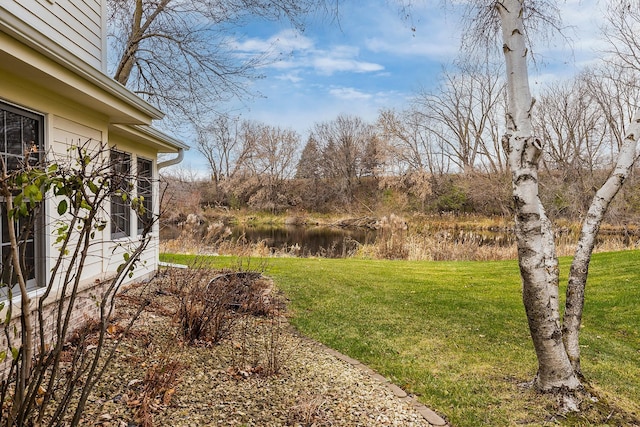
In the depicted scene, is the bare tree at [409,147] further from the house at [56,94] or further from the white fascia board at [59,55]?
the white fascia board at [59,55]

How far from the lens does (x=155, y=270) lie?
730cm

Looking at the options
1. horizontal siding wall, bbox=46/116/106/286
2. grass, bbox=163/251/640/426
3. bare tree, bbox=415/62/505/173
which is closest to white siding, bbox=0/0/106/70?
horizontal siding wall, bbox=46/116/106/286

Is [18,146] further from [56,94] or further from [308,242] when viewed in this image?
[308,242]

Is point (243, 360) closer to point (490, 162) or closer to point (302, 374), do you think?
point (302, 374)

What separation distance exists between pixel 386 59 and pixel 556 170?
11.7 meters

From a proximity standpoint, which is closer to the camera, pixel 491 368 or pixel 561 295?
pixel 491 368

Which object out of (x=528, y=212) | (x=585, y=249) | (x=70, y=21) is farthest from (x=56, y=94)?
(x=585, y=249)

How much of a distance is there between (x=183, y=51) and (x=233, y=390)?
25.3 feet

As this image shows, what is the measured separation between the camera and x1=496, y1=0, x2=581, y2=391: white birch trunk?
286cm

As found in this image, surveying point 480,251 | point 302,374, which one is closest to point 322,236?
point 480,251

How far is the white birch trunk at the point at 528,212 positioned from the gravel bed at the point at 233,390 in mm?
1084

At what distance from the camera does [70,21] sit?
15.5 ft

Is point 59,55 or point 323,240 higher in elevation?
point 59,55

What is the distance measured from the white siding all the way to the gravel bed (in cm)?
290
